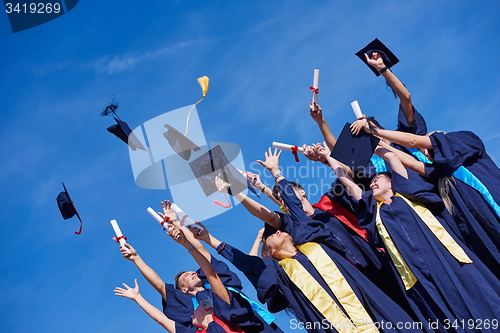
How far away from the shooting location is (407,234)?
480 cm

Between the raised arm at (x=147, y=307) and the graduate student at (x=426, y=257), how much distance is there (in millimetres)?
2350

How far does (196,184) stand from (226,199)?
2.95 ft

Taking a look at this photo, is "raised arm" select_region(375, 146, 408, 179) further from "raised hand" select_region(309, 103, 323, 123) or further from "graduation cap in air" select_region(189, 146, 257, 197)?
"graduation cap in air" select_region(189, 146, 257, 197)

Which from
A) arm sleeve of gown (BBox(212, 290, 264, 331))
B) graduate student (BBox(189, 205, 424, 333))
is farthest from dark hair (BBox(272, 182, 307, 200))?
arm sleeve of gown (BBox(212, 290, 264, 331))

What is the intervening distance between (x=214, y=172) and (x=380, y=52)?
2.42 m

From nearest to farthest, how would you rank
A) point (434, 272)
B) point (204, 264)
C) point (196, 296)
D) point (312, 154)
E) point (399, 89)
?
point (434, 272)
point (204, 264)
point (196, 296)
point (399, 89)
point (312, 154)

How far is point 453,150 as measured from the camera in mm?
4898

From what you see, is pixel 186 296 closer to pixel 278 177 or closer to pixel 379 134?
pixel 278 177

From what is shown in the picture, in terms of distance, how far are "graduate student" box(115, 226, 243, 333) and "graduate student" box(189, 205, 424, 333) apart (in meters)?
0.28

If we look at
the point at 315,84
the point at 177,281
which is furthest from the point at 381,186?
the point at 177,281

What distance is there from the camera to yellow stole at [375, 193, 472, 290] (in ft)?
15.3

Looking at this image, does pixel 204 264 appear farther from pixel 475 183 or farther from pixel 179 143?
pixel 475 183

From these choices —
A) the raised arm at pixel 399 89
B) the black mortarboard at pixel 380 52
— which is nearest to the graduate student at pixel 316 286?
the raised arm at pixel 399 89

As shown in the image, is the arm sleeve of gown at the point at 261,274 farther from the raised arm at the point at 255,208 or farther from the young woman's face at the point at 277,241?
the raised arm at the point at 255,208
